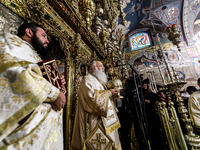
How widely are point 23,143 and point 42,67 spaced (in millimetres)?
527

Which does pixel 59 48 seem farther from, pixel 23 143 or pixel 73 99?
Result: pixel 23 143

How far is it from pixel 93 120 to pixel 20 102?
121 centimetres

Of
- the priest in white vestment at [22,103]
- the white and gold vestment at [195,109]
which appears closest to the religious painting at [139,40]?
the white and gold vestment at [195,109]

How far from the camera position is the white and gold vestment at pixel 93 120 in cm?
147

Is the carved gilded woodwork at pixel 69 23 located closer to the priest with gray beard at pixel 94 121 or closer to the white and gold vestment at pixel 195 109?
the priest with gray beard at pixel 94 121

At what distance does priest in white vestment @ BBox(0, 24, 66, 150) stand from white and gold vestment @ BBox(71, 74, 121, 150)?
803 millimetres

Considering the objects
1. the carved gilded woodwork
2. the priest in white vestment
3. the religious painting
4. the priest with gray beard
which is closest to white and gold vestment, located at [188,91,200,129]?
the priest with gray beard

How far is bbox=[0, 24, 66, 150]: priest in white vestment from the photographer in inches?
21.6

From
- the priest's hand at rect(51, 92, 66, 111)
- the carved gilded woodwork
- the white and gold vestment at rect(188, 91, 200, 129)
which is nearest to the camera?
the priest's hand at rect(51, 92, 66, 111)

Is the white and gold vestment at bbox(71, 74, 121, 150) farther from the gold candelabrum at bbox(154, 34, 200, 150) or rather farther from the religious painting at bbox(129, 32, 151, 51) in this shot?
the religious painting at bbox(129, 32, 151, 51)

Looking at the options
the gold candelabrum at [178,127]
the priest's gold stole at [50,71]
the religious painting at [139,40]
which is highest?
the religious painting at [139,40]

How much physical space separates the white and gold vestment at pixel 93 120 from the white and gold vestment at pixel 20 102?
2.76 feet

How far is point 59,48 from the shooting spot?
220cm

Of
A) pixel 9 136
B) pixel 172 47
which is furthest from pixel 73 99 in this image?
pixel 172 47
